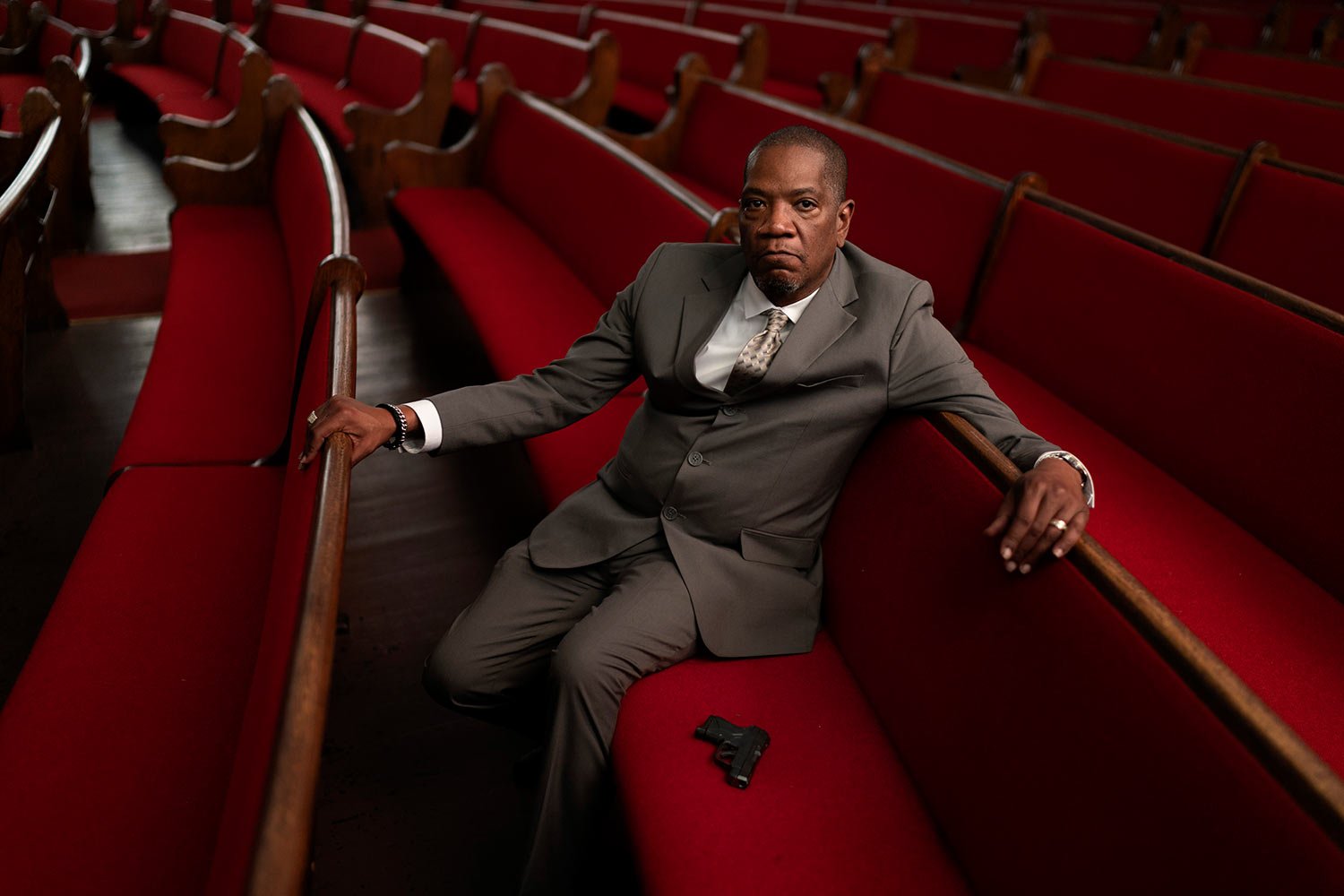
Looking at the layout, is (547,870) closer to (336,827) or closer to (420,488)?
(336,827)

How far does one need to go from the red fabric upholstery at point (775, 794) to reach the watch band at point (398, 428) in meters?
0.50

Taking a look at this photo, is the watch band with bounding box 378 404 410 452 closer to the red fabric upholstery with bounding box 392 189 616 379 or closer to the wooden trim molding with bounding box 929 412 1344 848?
the red fabric upholstery with bounding box 392 189 616 379

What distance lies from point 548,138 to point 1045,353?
1.83 metres

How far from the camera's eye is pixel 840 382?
1.40m

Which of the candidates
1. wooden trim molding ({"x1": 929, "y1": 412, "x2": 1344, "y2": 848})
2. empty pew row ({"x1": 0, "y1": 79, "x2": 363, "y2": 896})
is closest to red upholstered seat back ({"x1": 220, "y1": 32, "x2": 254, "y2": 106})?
empty pew row ({"x1": 0, "y1": 79, "x2": 363, "y2": 896})

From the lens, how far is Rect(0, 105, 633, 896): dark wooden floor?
157 centimetres

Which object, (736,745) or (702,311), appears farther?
(702,311)

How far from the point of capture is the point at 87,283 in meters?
3.75

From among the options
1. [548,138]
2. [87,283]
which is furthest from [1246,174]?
[87,283]

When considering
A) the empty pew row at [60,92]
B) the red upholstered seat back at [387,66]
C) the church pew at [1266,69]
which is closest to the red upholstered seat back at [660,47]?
the red upholstered seat back at [387,66]

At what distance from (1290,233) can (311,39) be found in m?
5.70

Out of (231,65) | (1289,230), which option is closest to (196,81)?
(231,65)

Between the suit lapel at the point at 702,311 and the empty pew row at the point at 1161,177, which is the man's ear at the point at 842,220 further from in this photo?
the empty pew row at the point at 1161,177

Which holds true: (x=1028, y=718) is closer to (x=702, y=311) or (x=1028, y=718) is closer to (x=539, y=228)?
(x=702, y=311)
